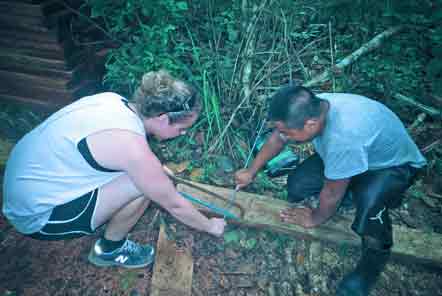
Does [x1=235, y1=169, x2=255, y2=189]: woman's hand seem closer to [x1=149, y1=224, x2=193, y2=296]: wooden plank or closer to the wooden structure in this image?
[x1=149, y1=224, x2=193, y2=296]: wooden plank

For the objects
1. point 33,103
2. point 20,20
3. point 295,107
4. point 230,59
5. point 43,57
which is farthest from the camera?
point 33,103

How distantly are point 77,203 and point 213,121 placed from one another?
5.46ft

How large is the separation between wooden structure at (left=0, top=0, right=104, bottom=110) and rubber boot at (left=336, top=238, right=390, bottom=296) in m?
2.89

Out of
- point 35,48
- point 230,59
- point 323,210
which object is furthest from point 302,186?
point 35,48

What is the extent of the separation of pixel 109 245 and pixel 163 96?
1215 mm

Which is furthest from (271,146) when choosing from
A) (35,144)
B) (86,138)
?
(35,144)

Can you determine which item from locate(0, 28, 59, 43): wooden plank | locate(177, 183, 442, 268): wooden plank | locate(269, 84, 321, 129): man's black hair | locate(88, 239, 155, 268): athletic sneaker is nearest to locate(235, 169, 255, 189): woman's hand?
locate(177, 183, 442, 268): wooden plank

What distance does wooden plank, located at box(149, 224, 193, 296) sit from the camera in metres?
2.19

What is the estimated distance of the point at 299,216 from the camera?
8.29ft

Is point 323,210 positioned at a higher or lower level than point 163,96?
lower

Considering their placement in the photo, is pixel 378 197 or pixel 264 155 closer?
pixel 378 197

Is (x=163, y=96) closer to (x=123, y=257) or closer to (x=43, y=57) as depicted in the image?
(x=123, y=257)

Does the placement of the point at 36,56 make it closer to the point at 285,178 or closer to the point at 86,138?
the point at 86,138

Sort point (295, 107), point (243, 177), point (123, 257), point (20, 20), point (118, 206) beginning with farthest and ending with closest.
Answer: point (20, 20) → point (243, 177) → point (123, 257) → point (118, 206) → point (295, 107)
